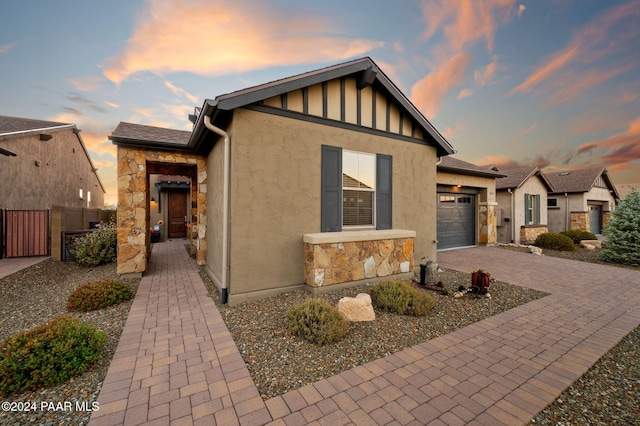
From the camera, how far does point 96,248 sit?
723 centimetres

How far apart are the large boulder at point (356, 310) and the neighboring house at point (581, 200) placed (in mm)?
18970

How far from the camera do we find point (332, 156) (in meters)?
5.68

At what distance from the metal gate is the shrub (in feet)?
67.2

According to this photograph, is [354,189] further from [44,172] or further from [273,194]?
[44,172]

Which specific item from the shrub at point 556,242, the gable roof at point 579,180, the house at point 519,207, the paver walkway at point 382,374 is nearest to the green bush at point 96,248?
the paver walkway at point 382,374

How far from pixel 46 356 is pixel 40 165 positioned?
15.2m

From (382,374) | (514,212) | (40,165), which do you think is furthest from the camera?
Answer: (514,212)

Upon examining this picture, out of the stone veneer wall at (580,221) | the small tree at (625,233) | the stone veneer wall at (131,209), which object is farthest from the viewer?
the stone veneer wall at (580,221)

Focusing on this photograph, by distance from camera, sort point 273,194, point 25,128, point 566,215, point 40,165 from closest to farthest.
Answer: point 273,194 → point 25,128 → point 40,165 → point 566,215

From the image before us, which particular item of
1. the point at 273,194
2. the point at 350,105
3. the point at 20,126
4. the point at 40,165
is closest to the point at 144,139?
the point at 273,194

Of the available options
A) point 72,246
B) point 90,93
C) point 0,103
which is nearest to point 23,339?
point 72,246

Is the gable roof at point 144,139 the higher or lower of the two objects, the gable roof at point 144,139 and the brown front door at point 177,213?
the higher

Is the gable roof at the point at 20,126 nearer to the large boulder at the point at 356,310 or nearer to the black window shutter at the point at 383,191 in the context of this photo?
the black window shutter at the point at 383,191

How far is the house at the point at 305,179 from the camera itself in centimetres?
480
